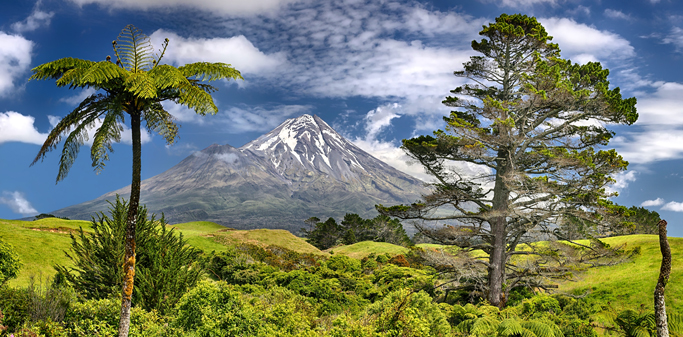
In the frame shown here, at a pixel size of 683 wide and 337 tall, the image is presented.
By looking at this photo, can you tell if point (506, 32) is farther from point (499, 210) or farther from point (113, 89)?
point (113, 89)

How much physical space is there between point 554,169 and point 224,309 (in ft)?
42.7

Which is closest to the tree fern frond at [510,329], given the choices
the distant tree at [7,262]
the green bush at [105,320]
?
the green bush at [105,320]

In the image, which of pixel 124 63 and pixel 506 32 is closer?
pixel 124 63

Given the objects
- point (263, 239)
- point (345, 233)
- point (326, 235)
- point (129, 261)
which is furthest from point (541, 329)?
point (326, 235)

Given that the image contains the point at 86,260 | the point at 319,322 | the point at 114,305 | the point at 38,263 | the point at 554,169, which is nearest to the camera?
the point at 114,305

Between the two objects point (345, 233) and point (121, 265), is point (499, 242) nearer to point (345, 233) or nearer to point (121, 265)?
point (121, 265)

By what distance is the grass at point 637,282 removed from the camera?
42.1 feet

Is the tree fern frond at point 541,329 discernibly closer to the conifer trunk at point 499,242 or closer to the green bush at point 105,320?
the conifer trunk at point 499,242

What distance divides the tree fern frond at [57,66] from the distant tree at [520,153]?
39.0ft

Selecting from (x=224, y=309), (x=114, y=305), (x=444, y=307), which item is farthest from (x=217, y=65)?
(x=444, y=307)

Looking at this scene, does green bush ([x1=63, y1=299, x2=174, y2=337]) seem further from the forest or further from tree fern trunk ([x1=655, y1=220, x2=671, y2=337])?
tree fern trunk ([x1=655, y1=220, x2=671, y2=337])

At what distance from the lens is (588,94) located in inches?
498

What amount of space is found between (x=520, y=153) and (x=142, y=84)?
13704mm

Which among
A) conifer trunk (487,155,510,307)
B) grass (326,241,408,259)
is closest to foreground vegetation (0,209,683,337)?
conifer trunk (487,155,510,307)
